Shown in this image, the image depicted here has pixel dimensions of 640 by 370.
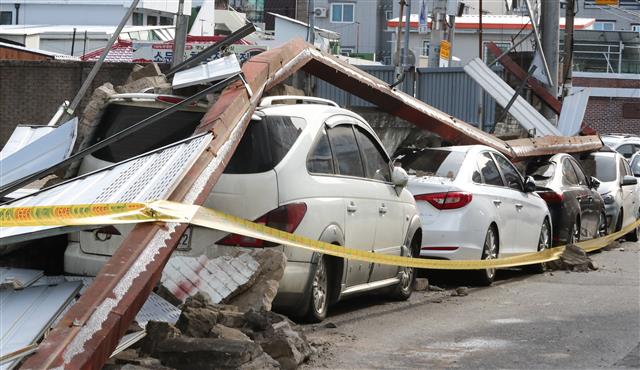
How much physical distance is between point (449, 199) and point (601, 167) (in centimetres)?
916

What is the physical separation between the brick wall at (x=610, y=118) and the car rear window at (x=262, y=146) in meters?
46.0

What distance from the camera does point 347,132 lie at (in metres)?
10.1

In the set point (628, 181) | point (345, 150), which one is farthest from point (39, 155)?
point (628, 181)

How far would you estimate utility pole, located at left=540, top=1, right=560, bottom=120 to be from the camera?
990 inches

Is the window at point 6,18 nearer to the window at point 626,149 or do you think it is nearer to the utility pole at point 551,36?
the window at point 626,149

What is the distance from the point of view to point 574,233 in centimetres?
1666

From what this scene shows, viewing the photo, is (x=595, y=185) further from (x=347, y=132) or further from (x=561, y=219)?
(x=347, y=132)

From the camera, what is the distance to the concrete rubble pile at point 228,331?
670cm

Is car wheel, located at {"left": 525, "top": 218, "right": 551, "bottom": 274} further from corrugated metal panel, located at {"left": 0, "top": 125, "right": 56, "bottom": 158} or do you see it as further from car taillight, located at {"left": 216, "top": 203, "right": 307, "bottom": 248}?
corrugated metal panel, located at {"left": 0, "top": 125, "right": 56, "bottom": 158}

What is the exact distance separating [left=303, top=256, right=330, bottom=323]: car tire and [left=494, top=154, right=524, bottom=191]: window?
203 inches

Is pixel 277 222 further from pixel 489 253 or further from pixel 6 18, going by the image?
pixel 6 18

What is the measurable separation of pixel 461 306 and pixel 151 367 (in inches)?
201

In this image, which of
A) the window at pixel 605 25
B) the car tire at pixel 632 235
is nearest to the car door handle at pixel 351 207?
the car tire at pixel 632 235

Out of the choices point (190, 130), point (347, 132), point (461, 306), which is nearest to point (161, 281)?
point (190, 130)
